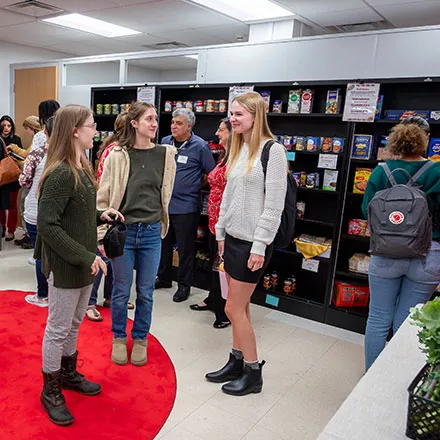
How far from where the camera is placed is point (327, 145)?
3496 millimetres

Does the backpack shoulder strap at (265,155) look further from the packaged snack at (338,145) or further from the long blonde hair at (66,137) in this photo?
the packaged snack at (338,145)

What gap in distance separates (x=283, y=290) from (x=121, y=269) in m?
1.83

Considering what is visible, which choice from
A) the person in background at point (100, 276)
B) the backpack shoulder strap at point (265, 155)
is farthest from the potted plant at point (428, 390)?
the person in background at point (100, 276)

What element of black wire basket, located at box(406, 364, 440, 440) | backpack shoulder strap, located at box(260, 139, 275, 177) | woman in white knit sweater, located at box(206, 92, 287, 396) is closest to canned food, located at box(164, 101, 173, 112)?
woman in white knit sweater, located at box(206, 92, 287, 396)

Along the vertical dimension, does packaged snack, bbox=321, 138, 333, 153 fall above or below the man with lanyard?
above

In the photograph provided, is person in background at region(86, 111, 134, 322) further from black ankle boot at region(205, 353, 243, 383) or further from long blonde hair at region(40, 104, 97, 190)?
black ankle boot at region(205, 353, 243, 383)

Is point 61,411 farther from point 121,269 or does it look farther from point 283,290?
point 283,290

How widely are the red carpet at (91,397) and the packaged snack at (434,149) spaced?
236 cm

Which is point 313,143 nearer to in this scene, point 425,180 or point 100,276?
point 425,180

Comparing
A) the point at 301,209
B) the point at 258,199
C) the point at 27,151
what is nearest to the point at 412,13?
the point at 301,209

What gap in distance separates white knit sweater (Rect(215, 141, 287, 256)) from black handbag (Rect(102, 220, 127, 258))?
0.57m

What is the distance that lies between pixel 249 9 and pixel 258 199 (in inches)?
120

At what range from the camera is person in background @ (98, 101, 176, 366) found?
8.07 ft

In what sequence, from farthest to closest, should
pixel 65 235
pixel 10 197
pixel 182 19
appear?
pixel 10 197 < pixel 182 19 < pixel 65 235
